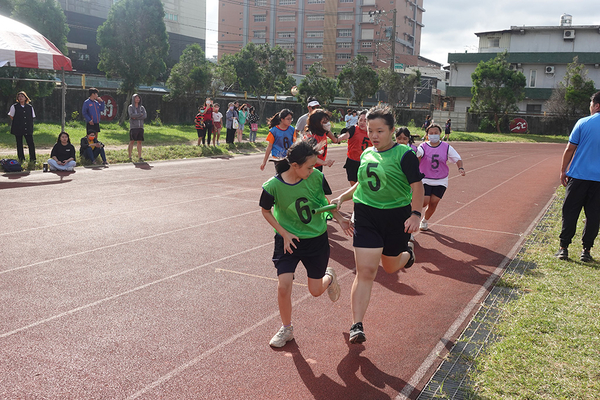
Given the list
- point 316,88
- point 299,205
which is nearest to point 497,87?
point 316,88

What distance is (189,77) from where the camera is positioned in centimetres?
3472

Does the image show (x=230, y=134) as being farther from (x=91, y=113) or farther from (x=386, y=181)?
(x=386, y=181)

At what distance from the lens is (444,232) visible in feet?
31.0

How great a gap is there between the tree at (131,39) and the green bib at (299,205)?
26.8 m

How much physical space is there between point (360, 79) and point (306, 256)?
50.2 m

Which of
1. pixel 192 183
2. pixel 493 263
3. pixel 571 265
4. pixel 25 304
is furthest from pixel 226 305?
pixel 192 183

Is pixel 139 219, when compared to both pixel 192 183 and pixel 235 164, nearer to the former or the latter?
pixel 192 183

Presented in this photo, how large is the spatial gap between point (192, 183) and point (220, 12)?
10345 cm

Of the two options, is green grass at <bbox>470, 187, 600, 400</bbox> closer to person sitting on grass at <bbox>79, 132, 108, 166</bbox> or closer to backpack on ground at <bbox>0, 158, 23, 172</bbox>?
backpack on ground at <bbox>0, 158, 23, 172</bbox>

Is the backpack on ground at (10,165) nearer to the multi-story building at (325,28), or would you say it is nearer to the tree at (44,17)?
the tree at (44,17)

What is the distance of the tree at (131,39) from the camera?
2880 centimetres

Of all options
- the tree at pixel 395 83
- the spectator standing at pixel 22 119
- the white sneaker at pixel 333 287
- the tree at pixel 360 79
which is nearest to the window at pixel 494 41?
the tree at pixel 395 83

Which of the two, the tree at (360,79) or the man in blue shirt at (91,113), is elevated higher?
the tree at (360,79)

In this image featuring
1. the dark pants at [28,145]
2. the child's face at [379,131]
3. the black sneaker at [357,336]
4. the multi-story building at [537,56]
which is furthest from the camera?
the multi-story building at [537,56]
